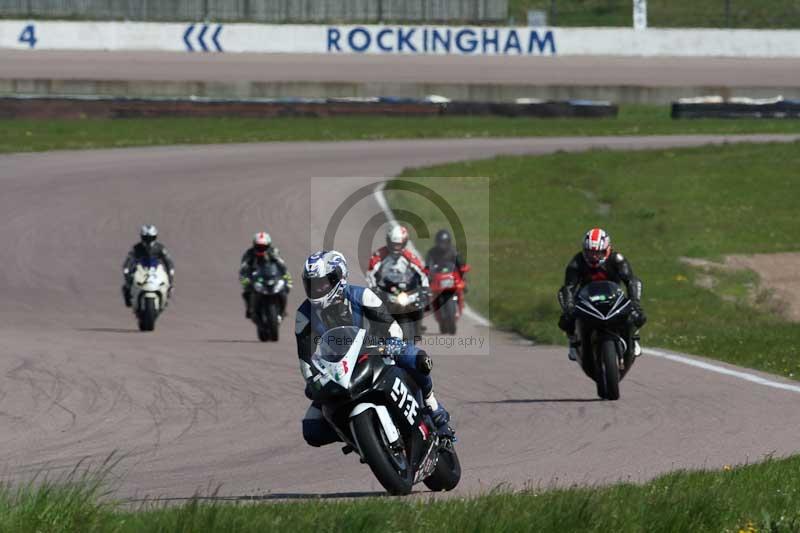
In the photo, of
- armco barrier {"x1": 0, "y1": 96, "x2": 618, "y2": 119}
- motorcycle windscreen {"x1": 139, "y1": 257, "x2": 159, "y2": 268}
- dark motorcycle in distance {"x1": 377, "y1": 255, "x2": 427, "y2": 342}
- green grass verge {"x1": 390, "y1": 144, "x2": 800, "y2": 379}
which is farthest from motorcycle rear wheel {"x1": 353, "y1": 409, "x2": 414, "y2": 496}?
armco barrier {"x1": 0, "y1": 96, "x2": 618, "y2": 119}

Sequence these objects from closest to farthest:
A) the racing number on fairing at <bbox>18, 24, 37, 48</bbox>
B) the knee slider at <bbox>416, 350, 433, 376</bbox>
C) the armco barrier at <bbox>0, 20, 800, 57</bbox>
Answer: the knee slider at <bbox>416, 350, 433, 376</bbox> → the racing number on fairing at <bbox>18, 24, 37, 48</bbox> → the armco barrier at <bbox>0, 20, 800, 57</bbox>

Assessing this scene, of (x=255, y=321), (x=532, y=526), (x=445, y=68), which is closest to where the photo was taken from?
(x=532, y=526)

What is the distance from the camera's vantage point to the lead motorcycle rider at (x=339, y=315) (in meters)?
9.09

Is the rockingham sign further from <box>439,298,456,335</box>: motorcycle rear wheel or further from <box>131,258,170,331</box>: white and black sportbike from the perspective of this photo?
<box>439,298,456,335</box>: motorcycle rear wheel

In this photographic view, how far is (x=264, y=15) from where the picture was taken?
170ft

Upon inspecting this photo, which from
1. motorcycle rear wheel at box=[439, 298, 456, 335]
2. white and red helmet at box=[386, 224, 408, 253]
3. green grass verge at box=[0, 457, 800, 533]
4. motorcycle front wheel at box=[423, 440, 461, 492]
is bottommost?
motorcycle rear wheel at box=[439, 298, 456, 335]

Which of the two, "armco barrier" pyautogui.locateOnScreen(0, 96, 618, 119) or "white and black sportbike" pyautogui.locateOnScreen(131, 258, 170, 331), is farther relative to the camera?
"armco barrier" pyautogui.locateOnScreen(0, 96, 618, 119)

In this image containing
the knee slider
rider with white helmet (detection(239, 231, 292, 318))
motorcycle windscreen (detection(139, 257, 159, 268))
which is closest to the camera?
the knee slider

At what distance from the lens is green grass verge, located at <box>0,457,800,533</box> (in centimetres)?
754

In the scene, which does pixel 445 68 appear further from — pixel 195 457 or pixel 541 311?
pixel 195 457

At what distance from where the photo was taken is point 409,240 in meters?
30.0

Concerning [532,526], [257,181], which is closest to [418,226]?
[257,181]

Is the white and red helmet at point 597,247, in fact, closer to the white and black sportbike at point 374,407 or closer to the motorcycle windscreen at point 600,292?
the motorcycle windscreen at point 600,292

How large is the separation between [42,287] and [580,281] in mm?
13006
